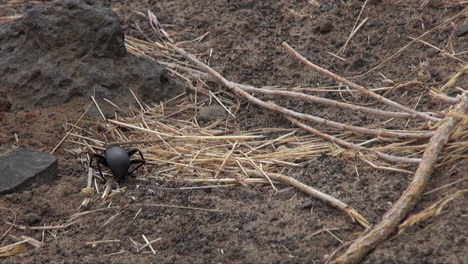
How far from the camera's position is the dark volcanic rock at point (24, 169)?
4133mm

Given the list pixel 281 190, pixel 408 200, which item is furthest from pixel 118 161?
pixel 408 200

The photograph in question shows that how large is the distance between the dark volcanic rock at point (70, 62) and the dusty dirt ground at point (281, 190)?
0.14 m

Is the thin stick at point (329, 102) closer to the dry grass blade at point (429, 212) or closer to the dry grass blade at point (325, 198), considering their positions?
the dry grass blade at point (325, 198)

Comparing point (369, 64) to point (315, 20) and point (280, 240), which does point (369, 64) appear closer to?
point (315, 20)

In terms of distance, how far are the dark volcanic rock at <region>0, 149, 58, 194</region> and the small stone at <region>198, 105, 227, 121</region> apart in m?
0.98

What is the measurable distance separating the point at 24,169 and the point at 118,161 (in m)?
0.48

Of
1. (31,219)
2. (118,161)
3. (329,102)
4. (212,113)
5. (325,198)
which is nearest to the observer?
(325,198)

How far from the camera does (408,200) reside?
347 centimetres

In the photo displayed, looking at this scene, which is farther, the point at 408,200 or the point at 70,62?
the point at 70,62

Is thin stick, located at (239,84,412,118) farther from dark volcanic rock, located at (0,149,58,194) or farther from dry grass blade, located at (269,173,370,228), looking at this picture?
dark volcanic rock, located at (0,149,58,194)

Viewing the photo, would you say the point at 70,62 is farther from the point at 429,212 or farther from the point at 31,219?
the point at 429,212

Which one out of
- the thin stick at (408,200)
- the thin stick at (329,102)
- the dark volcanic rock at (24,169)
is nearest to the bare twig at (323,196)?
the thin stick at (408,200)

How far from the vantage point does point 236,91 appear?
194 inches

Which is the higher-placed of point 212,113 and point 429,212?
point 429,212
